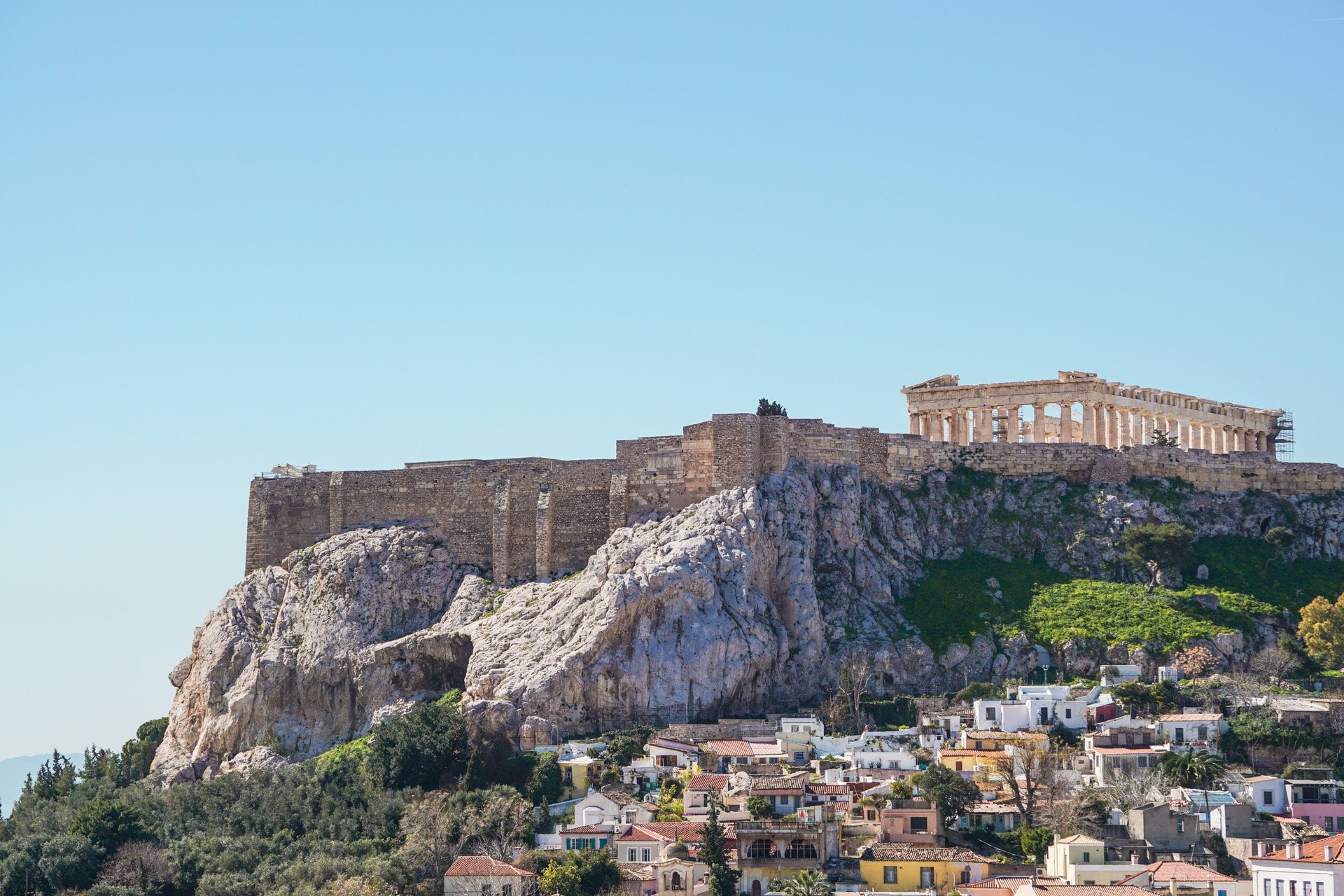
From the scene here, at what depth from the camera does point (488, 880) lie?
214 ft

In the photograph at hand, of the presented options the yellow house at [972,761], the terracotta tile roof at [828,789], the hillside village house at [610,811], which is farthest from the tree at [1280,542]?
the hillside village house at [610,811]

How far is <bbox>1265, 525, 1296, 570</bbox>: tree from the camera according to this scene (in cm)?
8825

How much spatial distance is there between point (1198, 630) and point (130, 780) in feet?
137

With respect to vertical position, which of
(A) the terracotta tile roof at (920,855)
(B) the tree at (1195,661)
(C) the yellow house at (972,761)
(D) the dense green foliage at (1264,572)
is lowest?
(A) the terracotta tile roof at (920,855)

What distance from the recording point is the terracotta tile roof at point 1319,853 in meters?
61.0

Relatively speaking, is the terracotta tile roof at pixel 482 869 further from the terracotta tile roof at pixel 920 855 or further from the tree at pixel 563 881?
the terracotta tile roof at pixel 920 855

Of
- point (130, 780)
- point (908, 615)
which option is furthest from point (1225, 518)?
point (130, 780)

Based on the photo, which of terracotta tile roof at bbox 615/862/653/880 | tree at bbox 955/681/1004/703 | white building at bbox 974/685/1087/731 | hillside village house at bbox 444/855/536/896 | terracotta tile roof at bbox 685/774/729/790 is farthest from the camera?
tree at bbox 955/681/1004/703

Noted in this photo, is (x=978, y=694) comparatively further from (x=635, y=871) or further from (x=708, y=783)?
(x=635, y=871)

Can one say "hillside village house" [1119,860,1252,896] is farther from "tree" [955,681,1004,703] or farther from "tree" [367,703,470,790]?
"tree" [367,703,470,790]

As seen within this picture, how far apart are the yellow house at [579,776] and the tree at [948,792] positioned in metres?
10.4

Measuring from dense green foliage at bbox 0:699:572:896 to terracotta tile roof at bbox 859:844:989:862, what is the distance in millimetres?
11153

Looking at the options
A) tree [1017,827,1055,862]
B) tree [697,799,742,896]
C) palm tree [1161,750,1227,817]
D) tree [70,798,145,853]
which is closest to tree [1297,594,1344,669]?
palm tree [1161,750,1227,817]

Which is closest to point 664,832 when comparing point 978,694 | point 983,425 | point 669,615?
point 669,615
